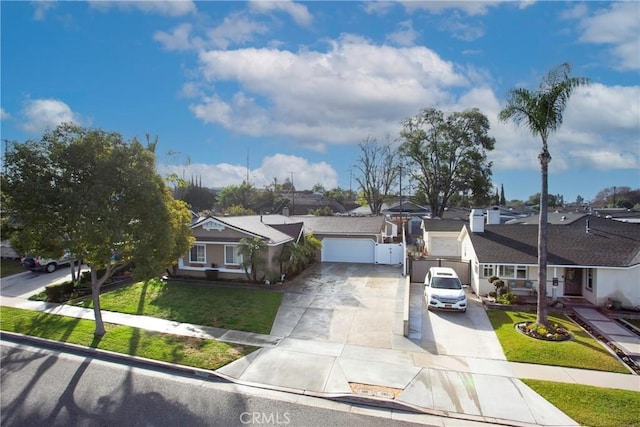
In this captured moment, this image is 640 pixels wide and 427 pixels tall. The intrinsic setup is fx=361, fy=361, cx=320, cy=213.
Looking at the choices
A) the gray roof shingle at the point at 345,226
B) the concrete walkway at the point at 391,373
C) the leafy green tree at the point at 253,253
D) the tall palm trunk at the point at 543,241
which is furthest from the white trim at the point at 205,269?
the tall palm trunk at the point at 543,241

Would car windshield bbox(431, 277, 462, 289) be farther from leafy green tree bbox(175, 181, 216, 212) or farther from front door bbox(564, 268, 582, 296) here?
leafy green tree bbox(175, 181, 216, 212)

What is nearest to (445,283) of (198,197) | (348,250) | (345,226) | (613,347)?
(613,347)

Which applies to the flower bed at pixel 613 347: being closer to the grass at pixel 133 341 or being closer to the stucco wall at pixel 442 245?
the grass at pixel 133 341

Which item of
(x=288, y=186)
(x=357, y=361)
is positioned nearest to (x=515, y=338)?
(x=357, y=361)

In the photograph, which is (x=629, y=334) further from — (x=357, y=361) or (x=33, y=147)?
(x=33, y=147)

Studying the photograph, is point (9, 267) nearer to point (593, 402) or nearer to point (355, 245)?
point (355, 245)

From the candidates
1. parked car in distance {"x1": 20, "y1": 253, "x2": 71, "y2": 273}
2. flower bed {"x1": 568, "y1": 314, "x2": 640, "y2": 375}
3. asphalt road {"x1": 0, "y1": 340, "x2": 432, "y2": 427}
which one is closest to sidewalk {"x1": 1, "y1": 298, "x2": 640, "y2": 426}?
asphalt road {"x1": 0, "y1": 340, "x2": 432, "y2": 427}
